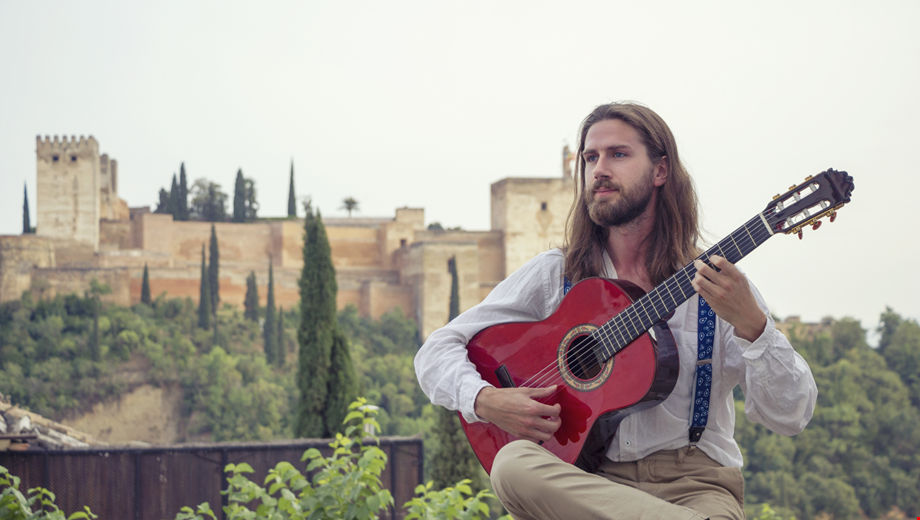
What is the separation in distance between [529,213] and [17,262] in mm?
19235

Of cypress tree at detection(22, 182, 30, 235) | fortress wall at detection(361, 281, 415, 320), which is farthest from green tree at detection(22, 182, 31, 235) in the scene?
fortress wall at detection(361, 281, 415, 320)

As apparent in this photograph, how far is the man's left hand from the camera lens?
1.43 meters

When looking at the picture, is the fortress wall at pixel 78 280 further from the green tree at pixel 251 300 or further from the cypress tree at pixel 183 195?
the cypress tree at pixel 183 195

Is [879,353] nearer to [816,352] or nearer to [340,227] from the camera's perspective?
[816,352]

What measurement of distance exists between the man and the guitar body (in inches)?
1.7

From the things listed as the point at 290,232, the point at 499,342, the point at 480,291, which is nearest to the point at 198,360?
the point at 290,232

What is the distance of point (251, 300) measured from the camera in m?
29.6

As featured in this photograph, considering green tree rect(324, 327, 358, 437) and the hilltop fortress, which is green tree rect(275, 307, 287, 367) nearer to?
the hilltop fortress

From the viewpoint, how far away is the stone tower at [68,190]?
1161 inches

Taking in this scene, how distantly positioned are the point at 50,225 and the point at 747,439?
25059 millimetres

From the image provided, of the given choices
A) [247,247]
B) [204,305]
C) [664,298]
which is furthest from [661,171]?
[247,247]

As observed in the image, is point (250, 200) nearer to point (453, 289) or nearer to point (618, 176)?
point (453, 289)

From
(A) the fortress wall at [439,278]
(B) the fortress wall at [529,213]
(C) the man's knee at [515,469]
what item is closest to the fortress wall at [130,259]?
(A) the fortress wall at [439,278]

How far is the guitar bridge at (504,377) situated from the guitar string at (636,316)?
0.11ft
